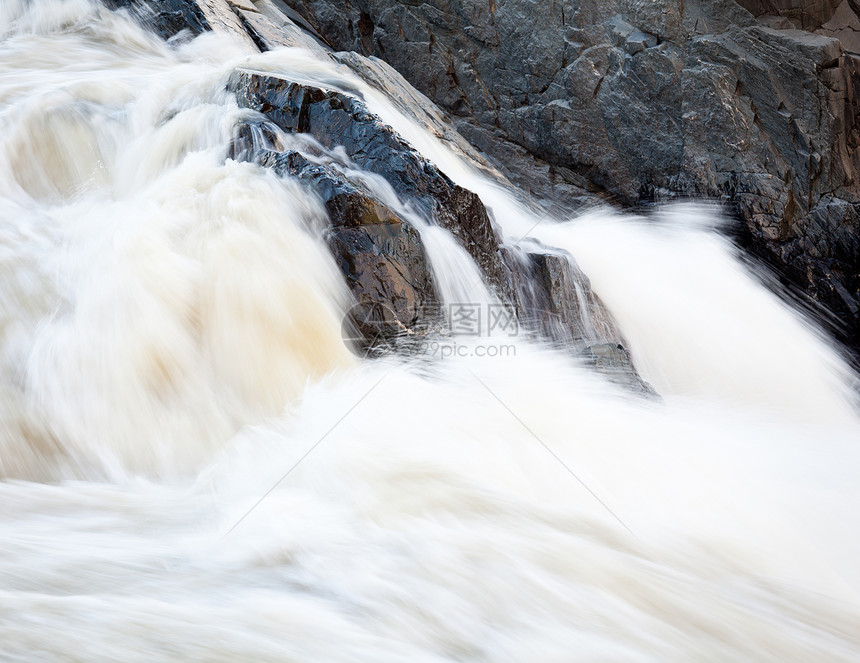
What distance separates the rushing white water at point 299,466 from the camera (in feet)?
5.10

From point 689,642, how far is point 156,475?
1.99 meters

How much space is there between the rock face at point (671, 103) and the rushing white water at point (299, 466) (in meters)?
3.61

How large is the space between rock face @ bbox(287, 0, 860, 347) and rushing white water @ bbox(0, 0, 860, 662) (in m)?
3.61

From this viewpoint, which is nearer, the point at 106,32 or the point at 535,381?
the point at 535,381

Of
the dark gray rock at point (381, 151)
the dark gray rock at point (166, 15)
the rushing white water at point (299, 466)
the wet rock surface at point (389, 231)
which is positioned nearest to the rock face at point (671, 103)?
the dark gray rock at point (166, 15)

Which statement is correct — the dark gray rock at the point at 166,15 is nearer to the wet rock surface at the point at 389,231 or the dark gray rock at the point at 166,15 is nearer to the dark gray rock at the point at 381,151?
the wet rock surface at the point at 389,231

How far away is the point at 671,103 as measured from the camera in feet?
25.0

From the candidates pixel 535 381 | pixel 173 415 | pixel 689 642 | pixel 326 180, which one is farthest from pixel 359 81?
pixel 689 642

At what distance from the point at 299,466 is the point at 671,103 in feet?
24.0

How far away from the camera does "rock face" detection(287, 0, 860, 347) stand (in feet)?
24.0

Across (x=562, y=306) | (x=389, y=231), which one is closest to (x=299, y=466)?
(x=389, y=231)

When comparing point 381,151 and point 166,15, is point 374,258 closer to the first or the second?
point 381,151

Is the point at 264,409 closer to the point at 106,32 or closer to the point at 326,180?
the point at 326,180

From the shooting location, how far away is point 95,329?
9.11 feet
